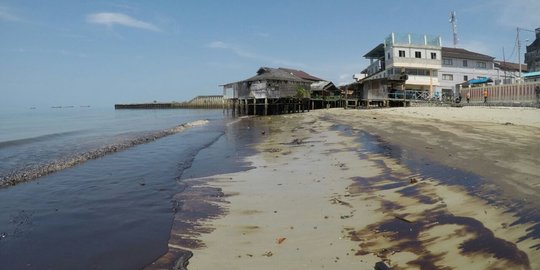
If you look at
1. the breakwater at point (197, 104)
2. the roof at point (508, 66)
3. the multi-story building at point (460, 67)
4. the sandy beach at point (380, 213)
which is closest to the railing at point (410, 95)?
the multi-story building at point (460, 67)

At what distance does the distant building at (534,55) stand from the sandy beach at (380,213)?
54.7 m

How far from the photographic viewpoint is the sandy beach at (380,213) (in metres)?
4.65

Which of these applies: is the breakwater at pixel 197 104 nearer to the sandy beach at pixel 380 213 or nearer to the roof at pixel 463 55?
the roof at pixel 463 55

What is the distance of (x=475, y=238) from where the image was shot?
4824mm

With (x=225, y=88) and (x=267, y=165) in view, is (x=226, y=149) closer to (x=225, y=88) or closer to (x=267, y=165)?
(x=267, y=165)

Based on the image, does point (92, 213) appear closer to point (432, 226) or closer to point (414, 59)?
point (432, 226)

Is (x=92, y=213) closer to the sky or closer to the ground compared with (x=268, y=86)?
closer to the ground

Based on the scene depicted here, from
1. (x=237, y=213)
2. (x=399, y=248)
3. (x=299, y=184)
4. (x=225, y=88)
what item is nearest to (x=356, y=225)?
(x=399, y=248)

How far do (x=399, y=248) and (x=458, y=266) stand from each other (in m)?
0.77

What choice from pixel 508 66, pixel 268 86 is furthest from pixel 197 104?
pixel 508 66

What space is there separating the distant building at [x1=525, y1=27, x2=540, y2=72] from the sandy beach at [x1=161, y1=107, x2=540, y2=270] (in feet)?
179

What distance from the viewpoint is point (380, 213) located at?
6.29 meters

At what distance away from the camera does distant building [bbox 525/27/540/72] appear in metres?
55.8

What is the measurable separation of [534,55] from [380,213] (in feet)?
210
